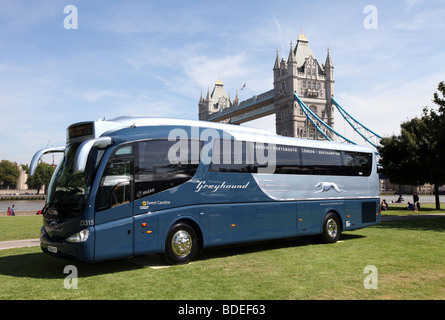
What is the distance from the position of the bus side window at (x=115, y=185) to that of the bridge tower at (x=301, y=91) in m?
77.1

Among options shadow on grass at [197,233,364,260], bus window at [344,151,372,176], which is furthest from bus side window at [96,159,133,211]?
bus window at [344,151,372,176]

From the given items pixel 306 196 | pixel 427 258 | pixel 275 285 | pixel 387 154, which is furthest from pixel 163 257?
A: pixel 387 154

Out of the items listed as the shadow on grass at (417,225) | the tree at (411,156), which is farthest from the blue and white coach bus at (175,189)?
the tree at (411,156)

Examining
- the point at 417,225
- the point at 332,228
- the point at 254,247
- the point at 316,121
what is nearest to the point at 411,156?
the point at 417,225

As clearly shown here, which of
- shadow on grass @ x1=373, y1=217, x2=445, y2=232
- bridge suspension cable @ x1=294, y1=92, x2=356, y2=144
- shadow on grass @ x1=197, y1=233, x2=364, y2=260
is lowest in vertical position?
shadow on grass @ x1=373, y1=217, x2=445, y2=232

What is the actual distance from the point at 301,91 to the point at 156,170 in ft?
270

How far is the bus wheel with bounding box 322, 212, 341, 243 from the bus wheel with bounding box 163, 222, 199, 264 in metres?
4.97

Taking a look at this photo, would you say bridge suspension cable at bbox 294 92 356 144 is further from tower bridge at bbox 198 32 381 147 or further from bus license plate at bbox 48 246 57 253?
bus license plate at bbox 48 246 57 253

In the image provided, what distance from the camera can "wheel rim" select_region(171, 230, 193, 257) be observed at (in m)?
8.77

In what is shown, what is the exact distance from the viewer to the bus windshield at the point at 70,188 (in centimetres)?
773

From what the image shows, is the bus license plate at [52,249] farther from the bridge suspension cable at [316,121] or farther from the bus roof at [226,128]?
the bridge suspension cable at [316,121]
